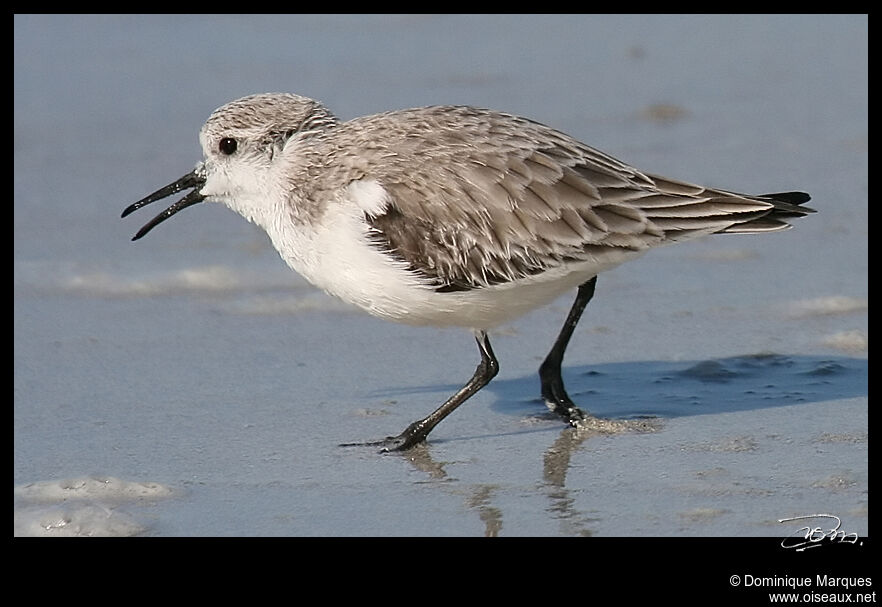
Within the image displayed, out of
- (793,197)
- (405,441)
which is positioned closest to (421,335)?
(405,441)

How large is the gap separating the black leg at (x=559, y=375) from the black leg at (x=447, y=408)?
0.89 ft

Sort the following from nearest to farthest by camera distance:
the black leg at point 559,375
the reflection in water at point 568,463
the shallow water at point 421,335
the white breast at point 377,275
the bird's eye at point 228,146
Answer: the reflection in water at point 568,463, the shallow water at point 421,335, the white breast at point 377,275, the bird's eye at point 228,146, the black leg at point 559,375

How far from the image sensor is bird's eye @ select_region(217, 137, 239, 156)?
6.79 meters

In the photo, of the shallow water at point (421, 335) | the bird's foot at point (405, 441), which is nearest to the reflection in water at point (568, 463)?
the shallow water at point (421, 335)

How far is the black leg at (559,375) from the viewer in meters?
6.90

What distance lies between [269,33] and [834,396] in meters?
8.13

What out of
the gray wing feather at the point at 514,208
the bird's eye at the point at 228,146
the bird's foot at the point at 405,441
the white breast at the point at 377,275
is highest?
the bird's eye at the point at 228,146

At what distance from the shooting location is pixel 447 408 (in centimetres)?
671

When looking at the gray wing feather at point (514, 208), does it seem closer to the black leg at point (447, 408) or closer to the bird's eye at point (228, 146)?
the black leg at point (447, 408)

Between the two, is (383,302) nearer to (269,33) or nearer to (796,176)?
(796,176)

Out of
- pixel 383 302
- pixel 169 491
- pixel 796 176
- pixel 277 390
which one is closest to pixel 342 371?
pixel 277 390
